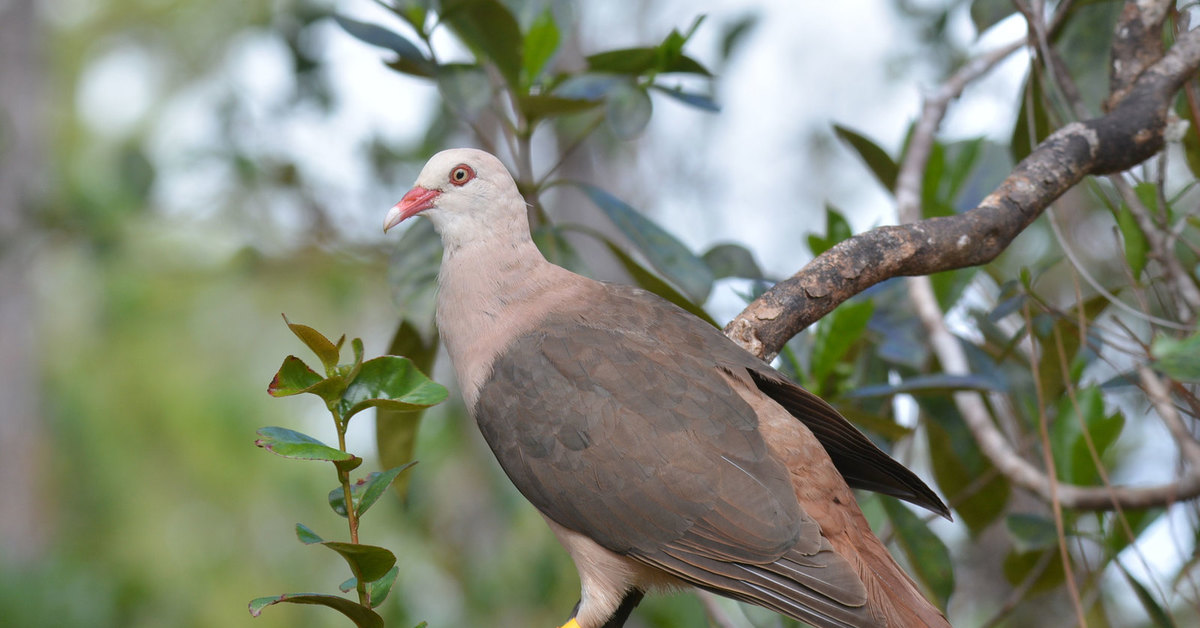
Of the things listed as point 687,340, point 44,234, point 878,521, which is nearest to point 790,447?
point 687,340

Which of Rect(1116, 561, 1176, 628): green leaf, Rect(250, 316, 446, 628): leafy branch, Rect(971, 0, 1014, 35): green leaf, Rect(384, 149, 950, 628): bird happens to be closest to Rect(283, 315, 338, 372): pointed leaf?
Rect(250, 316, 446, 628): leafy branch

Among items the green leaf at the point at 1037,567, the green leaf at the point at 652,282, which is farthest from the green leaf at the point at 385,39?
the green leaf at the point at 1037,567

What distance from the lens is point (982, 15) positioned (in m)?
2.81

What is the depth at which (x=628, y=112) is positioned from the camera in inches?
97.9

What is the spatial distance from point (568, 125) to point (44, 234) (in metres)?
2.45

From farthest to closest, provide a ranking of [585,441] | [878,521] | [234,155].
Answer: [234,155] → [878,521] → [585,441]

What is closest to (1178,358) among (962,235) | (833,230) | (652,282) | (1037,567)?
(962,235)

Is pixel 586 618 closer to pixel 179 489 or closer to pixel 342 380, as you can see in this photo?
pixel 342 380

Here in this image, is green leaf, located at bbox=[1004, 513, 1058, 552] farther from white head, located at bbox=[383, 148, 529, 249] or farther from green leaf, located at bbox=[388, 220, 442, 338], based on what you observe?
green leaf, located at bbox=[388, 220, 442, 338]

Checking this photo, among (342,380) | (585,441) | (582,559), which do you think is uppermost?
(342,380)

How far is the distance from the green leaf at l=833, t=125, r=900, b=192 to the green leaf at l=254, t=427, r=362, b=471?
6.03 ft

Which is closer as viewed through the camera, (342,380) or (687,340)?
(342,380)

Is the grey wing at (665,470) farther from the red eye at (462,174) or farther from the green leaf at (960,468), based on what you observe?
the green leaf at (960,468)

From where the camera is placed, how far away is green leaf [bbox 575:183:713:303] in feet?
7.94
